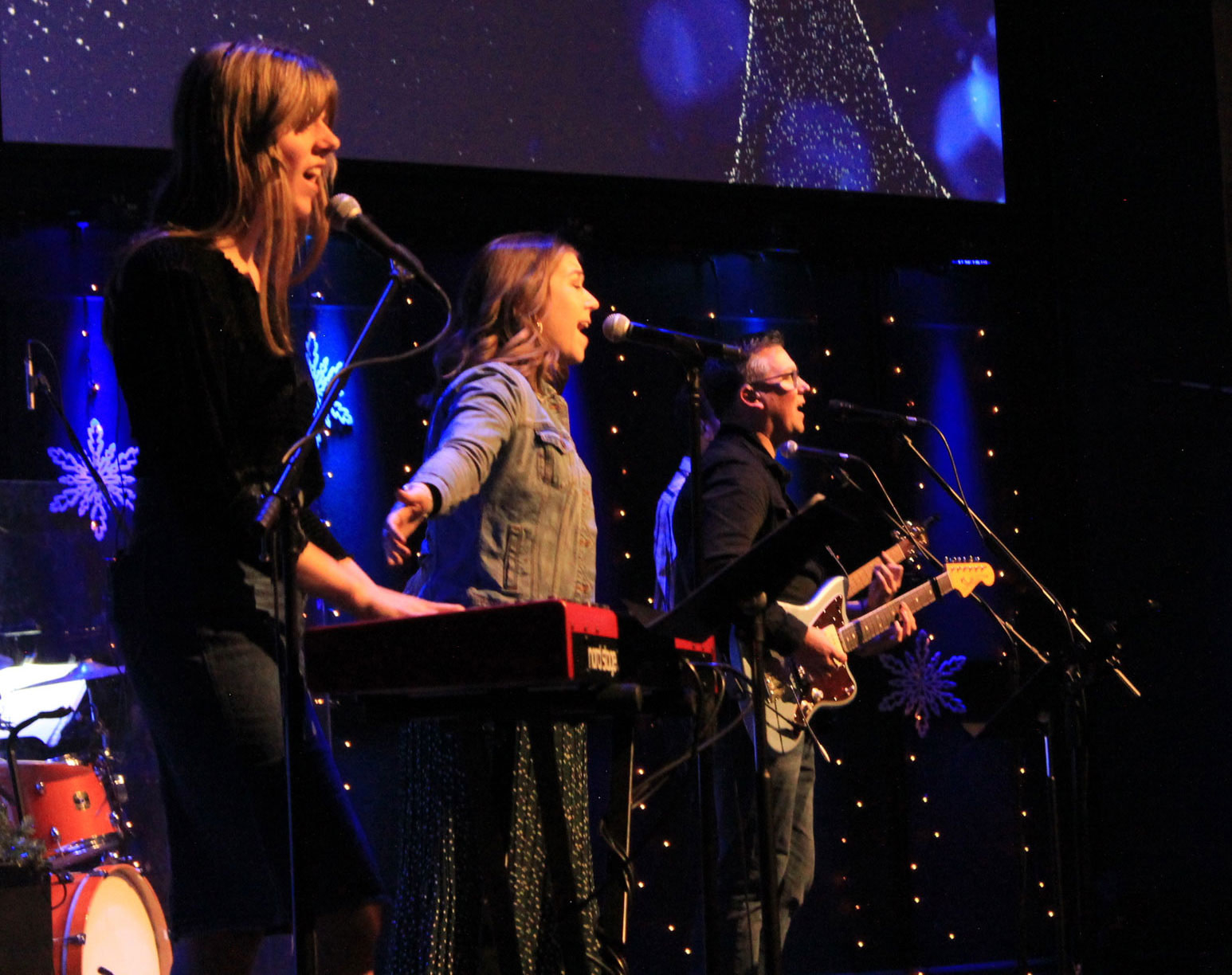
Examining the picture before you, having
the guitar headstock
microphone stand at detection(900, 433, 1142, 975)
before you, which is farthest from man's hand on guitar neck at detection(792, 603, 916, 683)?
microphone stand at detection(900, 433, 1142, 975)

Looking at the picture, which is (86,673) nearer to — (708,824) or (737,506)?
(737,506)

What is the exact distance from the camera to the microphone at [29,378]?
13.4ft

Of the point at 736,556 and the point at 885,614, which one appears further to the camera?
the point at 885,614

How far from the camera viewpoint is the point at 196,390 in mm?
1531

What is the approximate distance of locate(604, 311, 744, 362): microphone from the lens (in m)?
2.62

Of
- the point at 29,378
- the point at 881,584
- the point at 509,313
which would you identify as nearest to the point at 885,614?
the point at 881,584

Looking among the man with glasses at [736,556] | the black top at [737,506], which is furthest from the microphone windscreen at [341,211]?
the black top at [737,506]

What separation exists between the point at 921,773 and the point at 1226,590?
4.63 ft

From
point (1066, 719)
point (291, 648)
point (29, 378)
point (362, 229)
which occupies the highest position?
point (29, 378)

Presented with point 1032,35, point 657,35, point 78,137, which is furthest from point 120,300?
point 1032,35

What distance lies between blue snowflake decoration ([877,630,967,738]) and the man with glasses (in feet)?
3.39

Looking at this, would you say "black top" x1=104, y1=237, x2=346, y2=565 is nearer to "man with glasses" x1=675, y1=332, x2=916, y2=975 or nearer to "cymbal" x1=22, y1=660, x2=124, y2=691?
"man with glasses" x1=675, y1=332, x2=916, y2=975

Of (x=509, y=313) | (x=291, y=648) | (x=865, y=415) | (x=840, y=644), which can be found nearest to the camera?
(x=291, y=648)

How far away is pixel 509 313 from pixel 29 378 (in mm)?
2043
